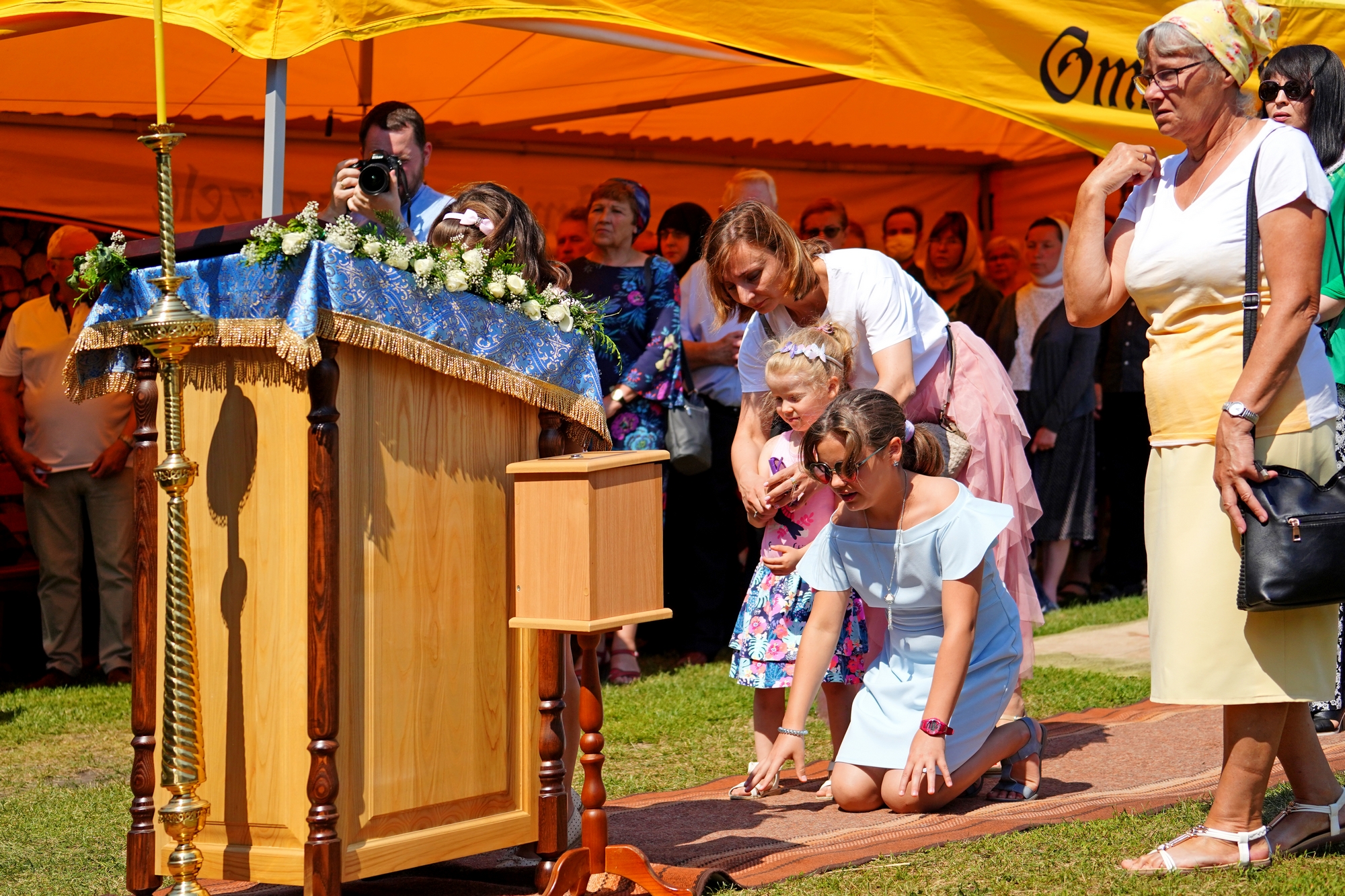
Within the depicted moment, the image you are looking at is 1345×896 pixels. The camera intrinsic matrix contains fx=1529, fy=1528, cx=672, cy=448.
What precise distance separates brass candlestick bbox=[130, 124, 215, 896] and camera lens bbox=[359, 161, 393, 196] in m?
0.82

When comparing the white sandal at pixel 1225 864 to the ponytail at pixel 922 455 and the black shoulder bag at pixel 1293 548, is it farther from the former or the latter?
the ponytail at pixel 922 455

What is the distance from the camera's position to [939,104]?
9688 millimetres

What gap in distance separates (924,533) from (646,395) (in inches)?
105

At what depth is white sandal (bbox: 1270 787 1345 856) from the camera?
3607 millimetres

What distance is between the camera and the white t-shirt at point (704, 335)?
7.29 m

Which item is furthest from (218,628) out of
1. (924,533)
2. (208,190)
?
(208,190)

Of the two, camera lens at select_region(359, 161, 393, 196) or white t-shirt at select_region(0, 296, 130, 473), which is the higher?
camera lens at select_region(359, 161, 393, 196)

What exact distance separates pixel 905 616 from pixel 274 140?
232 centimetres

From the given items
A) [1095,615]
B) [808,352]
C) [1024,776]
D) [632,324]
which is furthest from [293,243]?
[1095,615]

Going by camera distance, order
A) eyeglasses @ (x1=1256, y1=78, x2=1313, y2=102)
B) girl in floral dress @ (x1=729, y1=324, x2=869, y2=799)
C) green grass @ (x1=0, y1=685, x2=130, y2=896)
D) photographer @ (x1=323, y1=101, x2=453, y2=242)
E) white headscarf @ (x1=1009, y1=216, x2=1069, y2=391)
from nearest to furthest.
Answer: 1. green grass @ (x1=0, y1=685, x2=130, y2=896)
2. photographer @ (x1=323, y1=101, x2=453, y2=242)
3. eyeglasses @ (x1=1256, y1=78, x2=1313, y2=102)
4. girl in floral dress @ (x1=729, y1=324, x2=869, y2=799)
5. white headscarf @ (x1=1009, y1=216, x2=1069, y2=391)

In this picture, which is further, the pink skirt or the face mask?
the face mask

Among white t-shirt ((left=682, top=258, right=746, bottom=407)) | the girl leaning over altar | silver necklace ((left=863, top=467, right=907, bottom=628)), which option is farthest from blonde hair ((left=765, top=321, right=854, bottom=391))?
white t-shirt ((left=682, top=258, right=746, bottom=407))

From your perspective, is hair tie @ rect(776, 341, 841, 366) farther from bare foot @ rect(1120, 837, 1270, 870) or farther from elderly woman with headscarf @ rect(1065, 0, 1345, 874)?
bare foot @ rect(1120, 837, 1270, 870)

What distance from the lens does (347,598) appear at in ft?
10.6
